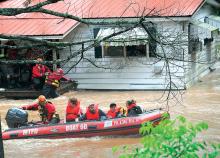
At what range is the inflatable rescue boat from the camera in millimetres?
13719

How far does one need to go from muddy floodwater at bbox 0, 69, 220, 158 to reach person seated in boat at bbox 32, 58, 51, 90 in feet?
2.11

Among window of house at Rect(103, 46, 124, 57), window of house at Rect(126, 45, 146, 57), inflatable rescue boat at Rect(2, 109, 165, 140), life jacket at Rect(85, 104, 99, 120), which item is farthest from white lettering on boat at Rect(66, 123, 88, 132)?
window of house at Rect(103, 46, 124, 57)

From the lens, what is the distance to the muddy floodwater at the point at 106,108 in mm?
13202

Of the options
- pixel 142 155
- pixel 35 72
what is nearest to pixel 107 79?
pixel 35 72

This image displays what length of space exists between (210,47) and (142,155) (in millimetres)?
20843

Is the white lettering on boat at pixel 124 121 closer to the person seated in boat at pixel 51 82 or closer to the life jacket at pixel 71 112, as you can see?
the life jacket at pixel 71 112

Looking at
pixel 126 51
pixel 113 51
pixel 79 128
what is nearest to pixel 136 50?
pixel 126 51

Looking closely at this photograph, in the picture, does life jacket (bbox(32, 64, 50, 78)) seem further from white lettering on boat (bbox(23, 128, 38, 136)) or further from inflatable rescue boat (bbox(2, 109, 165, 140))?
white lettering on boat (bbox(23, 128, 38, 136))

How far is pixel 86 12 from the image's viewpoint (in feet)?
68.2

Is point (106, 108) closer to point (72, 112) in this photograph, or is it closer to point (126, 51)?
point (126, 51)

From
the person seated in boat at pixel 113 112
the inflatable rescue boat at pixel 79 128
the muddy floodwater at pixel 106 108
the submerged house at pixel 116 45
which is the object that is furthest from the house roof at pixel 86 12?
the inflatable rescue boat at pixel 79 128

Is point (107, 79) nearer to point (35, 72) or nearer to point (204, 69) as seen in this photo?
point (35, 72)

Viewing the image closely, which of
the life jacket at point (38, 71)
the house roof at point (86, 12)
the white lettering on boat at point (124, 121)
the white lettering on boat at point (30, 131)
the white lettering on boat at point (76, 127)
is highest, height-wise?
the house roof at point (86, 12)

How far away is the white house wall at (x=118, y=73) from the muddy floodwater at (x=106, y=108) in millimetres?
386
